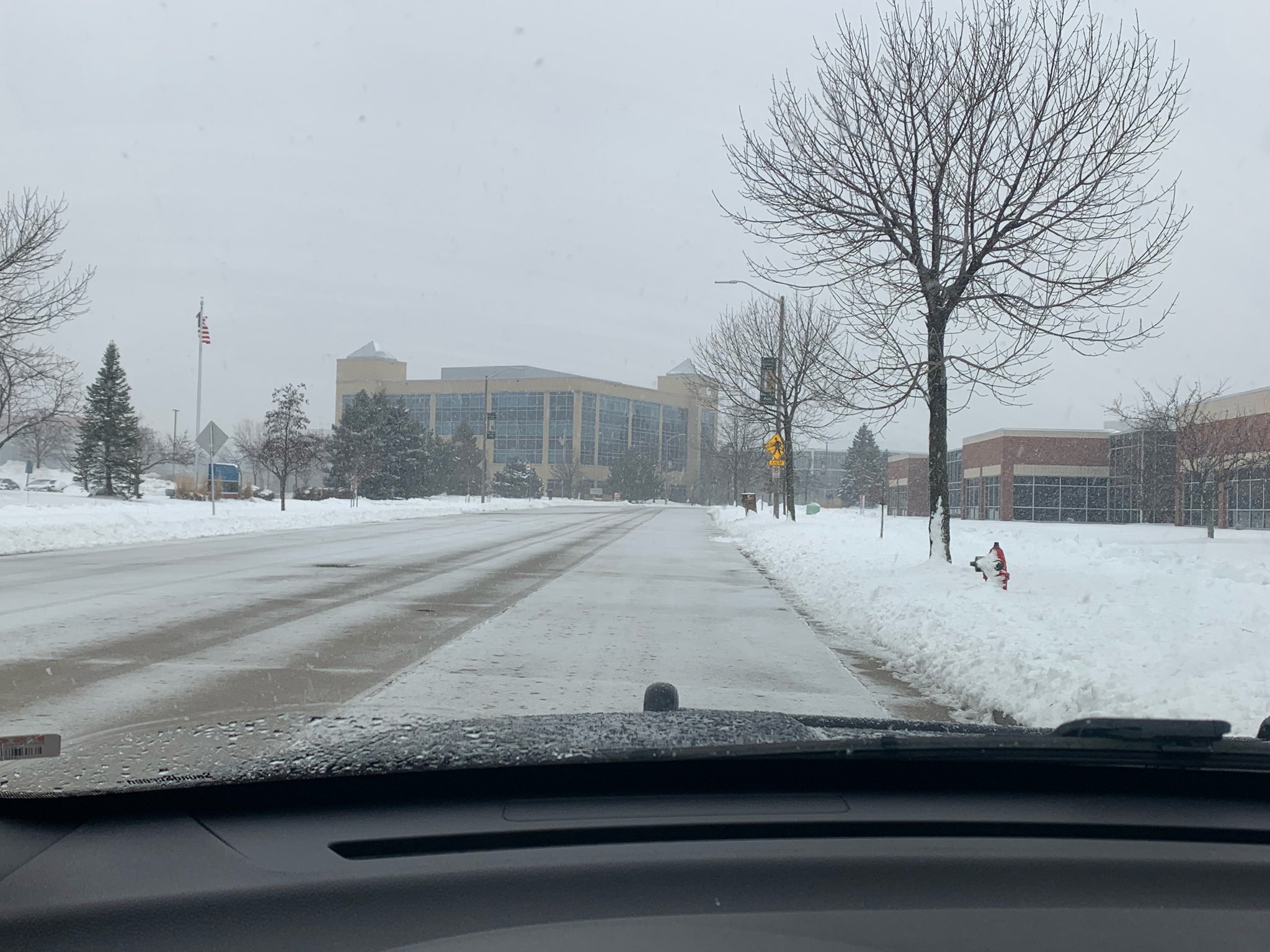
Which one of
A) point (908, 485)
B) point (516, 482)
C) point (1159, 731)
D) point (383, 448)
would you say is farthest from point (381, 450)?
point (1159, 731)

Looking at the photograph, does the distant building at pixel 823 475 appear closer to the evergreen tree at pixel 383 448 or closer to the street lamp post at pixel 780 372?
the evergreen tree at pixel 383 448

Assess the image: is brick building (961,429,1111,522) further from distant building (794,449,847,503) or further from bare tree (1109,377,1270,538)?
distant building (794,449,847,503)

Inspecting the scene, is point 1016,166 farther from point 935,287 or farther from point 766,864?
point 766,864

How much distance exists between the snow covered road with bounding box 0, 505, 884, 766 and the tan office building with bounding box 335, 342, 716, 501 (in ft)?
350

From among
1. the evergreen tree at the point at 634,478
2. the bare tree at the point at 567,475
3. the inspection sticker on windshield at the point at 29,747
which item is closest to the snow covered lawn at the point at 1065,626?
the inspection sticker on windshield at the point at 29,747

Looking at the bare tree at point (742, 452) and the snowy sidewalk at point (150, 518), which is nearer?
the snowy sidewalk at point (150, 518)

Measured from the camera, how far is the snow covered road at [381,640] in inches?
247

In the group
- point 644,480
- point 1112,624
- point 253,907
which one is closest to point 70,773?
point 253,907

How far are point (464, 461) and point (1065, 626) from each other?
9388cm

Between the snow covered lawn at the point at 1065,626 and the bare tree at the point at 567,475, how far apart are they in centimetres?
9910

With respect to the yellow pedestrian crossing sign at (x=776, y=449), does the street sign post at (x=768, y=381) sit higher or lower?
higher

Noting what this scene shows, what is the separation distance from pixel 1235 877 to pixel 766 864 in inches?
39.0

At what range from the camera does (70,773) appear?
2369mm

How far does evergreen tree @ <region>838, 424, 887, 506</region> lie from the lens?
9331 centimetres
